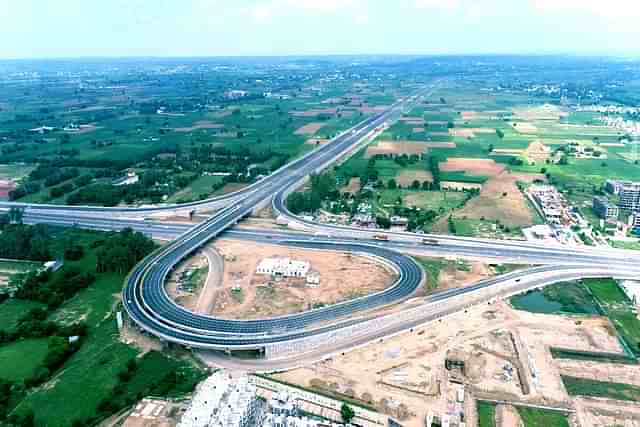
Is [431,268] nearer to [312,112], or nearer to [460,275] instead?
[460,275]

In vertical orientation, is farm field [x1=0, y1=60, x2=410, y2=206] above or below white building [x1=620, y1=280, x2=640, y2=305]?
above

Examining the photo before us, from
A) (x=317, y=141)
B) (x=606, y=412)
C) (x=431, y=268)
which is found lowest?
(x=606, y=412)

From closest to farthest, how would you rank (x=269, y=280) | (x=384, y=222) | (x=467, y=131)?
(x=269, y=280) < (x=384, y=222) < (x=467, y=131)

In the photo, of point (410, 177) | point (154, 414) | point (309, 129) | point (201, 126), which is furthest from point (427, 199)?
point (201, 126)

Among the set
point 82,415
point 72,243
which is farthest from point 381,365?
point 72,243

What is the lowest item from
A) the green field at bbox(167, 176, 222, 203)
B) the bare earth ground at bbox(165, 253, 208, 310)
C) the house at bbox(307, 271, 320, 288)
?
the bare earth ground at bbox(165, 253, 208, 310)

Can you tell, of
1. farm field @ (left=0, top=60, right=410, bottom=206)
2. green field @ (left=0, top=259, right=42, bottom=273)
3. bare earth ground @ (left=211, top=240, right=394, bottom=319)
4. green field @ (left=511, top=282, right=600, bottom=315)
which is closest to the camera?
bare earth ground @ (left=211, top=240, right=394, bottom=319)

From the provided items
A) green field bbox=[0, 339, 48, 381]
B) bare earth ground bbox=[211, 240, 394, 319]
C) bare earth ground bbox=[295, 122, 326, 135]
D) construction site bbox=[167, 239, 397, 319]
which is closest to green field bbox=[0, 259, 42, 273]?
green field bbox=[0, 339, 48, 381]

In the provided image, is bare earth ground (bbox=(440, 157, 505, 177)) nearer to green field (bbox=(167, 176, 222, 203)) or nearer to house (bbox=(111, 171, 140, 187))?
green field (bbox=(167, 176, 222, 203))
